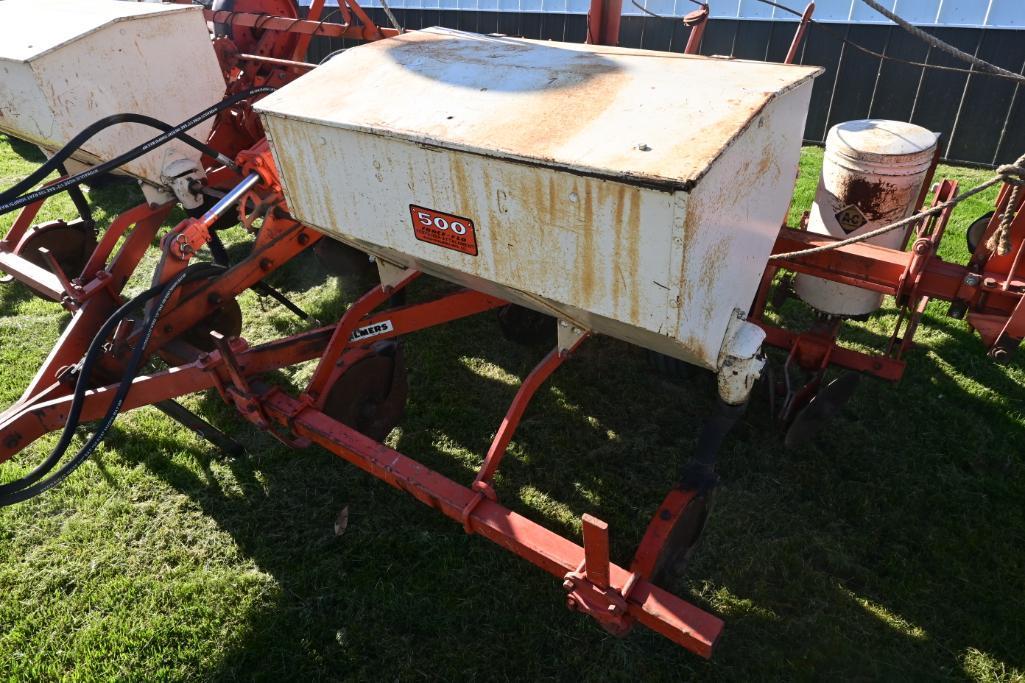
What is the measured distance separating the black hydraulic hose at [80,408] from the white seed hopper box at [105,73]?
1.04 meters

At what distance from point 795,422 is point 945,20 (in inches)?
229

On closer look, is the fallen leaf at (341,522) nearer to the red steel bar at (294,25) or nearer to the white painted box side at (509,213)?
the white painted box side at (509,213)

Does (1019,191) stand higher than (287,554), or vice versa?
(1019,191)

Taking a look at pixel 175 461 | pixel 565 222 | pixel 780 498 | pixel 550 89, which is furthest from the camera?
pixel 175 461

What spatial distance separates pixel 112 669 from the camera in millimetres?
2777

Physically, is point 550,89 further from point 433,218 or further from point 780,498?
point 780,498

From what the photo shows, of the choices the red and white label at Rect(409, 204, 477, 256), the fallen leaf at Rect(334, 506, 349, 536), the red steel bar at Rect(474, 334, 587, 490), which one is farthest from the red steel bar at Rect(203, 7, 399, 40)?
the fallen leaf at Rect(334, 506, 349, 536)

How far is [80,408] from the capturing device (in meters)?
2.77

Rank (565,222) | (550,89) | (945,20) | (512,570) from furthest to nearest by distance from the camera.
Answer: (945,20) < (512,570) < (550,89) < (565,222)

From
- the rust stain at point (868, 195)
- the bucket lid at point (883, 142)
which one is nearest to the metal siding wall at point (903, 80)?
the bucket lid at point (883, 142)

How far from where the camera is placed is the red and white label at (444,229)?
224 centimetres

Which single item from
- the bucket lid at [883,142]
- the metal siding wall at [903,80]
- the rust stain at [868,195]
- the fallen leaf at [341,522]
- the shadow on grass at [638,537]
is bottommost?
the shadow on grass at [638,537]

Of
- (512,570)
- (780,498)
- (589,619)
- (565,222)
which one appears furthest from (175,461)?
(780,498)

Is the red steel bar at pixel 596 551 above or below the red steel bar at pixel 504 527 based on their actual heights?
above
